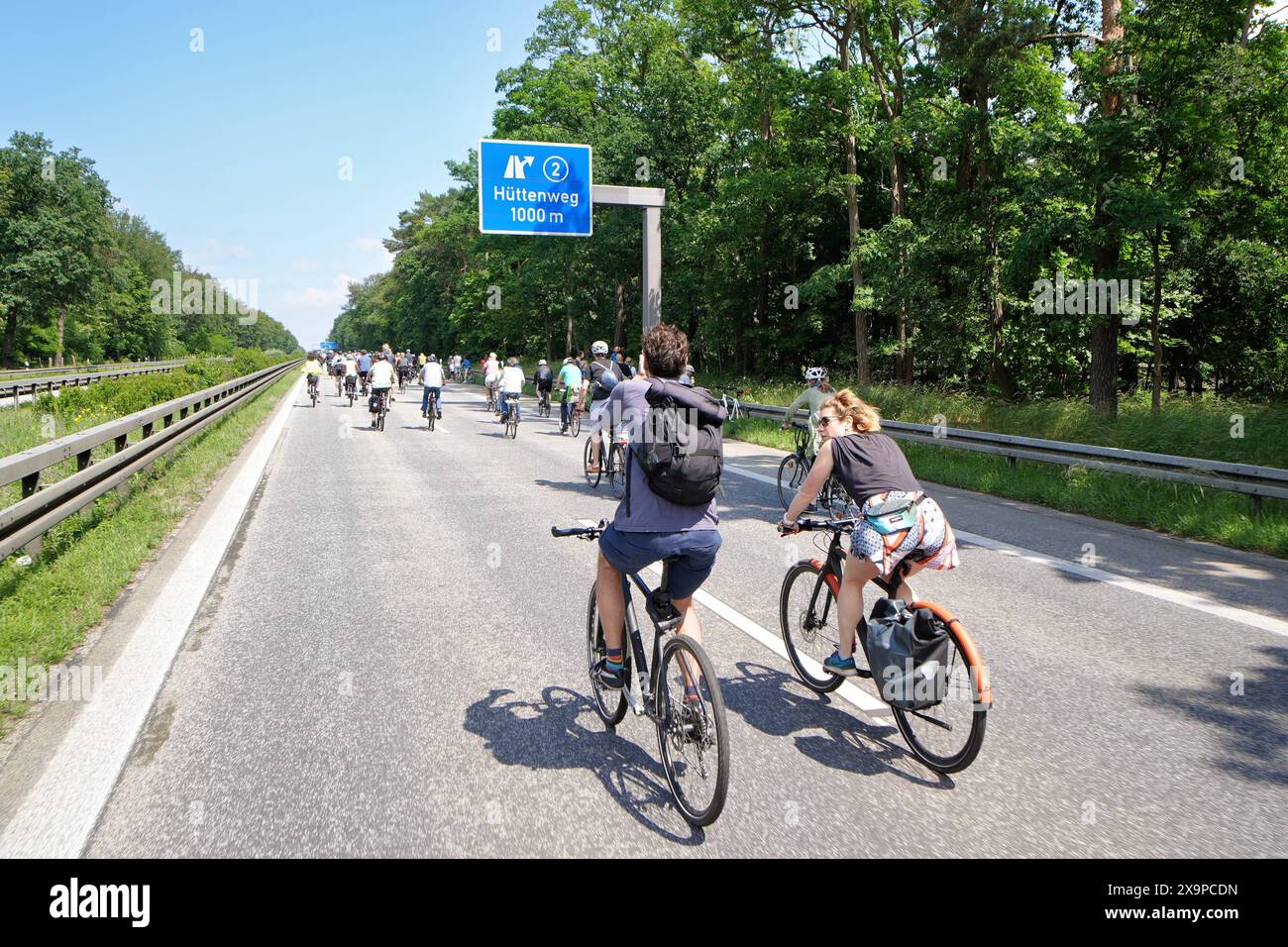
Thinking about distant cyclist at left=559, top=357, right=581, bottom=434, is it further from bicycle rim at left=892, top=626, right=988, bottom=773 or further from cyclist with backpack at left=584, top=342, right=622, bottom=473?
bicycle rim at left=892, top=626, right=988, bottom=773

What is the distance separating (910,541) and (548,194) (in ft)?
57.9

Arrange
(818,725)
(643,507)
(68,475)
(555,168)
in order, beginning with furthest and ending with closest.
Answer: (555,168)
(68,475)
(818,725)
(643,507)

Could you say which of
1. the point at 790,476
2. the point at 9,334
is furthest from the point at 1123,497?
the point at 9,334

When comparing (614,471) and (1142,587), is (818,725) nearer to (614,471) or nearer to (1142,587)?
(1142,587)

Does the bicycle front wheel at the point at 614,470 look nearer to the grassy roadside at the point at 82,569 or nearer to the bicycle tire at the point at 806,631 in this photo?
the grassy roadside at the point at 82,569

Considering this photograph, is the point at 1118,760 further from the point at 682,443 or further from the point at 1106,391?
the point at 1106,391

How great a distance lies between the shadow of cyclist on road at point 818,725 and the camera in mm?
3811

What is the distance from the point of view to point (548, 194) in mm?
20016

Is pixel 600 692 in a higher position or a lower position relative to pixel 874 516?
lower

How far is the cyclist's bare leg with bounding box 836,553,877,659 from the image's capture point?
4219 mm

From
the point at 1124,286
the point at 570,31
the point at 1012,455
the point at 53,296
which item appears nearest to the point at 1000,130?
the point at 1124,286

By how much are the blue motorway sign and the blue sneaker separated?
16700mm

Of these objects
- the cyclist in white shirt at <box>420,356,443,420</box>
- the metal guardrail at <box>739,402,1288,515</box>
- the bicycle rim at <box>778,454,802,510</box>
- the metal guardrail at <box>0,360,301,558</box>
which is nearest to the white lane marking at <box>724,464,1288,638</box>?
the metal guardrail at <box>739,402,1288,515</box>

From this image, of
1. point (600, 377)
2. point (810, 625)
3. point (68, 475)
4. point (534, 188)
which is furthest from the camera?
point (534, 188)
